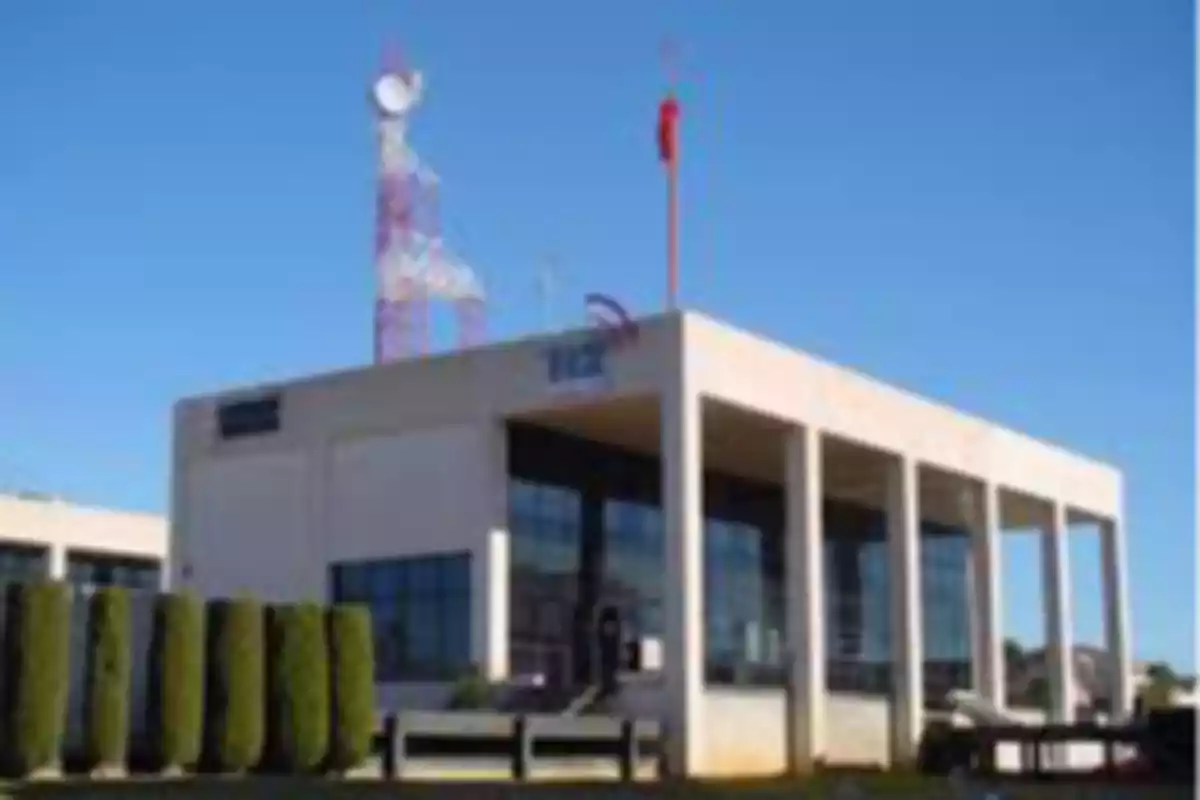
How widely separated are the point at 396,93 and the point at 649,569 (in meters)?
14.4

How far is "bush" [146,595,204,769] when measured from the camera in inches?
1138

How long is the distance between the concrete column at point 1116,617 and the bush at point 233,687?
35.5 metres

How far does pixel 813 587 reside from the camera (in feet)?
135

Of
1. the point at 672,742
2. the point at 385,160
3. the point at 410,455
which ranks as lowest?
the point at 672,742

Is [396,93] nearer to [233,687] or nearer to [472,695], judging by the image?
[472,695]

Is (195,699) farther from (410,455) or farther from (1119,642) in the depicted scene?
(1119,642)

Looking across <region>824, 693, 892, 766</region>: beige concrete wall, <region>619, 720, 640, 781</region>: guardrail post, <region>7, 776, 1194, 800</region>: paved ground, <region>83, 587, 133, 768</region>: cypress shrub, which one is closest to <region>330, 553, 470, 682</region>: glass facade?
<region>619, 720, 640, 781</region>: guardrail post

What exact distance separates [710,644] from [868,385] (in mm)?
7510

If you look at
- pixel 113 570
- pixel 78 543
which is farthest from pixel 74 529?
pixel 113 570

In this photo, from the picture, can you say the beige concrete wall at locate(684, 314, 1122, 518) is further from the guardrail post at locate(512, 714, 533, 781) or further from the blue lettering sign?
the guardrail post at locate(512, 714, 533, 781)

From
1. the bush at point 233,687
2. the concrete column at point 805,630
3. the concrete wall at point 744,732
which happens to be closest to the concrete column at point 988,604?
the concrete column at point 805,630

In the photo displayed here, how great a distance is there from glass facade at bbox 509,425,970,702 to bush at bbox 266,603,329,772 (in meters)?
10.4

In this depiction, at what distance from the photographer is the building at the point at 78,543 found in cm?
6688

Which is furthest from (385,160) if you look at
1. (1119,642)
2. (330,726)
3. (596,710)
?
(1119,642)
